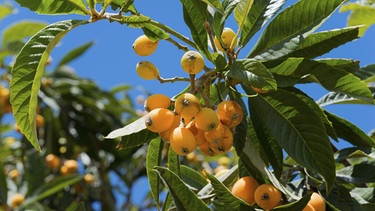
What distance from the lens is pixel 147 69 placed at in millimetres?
1562

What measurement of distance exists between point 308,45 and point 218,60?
253mm

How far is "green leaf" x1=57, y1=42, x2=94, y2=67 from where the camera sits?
16.9 ft

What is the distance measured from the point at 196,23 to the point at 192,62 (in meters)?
0.17

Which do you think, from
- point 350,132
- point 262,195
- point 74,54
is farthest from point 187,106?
point 74,54

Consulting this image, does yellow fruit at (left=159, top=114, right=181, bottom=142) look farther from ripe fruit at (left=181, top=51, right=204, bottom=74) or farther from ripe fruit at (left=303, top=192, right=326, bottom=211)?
ripe fruit at (left=303, top=192, right=326, bottom=211)

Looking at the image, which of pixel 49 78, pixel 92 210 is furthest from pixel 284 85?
pixel 49 78

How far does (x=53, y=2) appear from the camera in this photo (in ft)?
4.94

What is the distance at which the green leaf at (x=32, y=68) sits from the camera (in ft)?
4.85

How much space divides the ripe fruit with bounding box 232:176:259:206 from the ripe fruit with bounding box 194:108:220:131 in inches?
8.4

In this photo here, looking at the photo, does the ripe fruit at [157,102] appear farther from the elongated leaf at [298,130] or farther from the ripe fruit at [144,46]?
the elongated leaf at [298,130]

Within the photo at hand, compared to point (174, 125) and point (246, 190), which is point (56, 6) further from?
point (246, 190)

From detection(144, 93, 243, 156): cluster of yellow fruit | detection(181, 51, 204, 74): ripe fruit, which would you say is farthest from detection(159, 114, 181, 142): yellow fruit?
detection(181, 51, 204, 74): ripe fruit

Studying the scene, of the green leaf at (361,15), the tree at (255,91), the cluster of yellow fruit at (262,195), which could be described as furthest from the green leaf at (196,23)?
the green leaf at (361,15)

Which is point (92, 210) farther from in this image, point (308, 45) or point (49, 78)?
point (308, 45)
